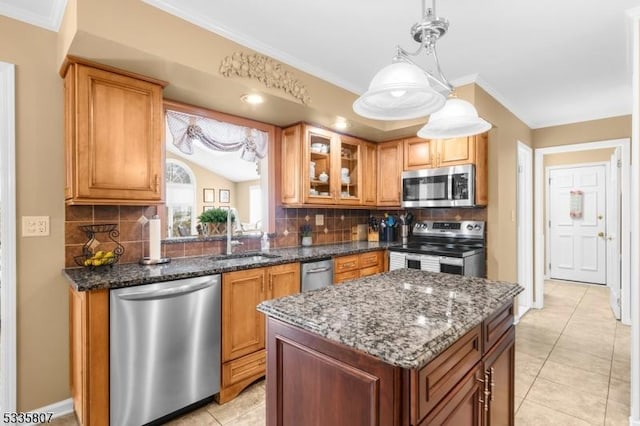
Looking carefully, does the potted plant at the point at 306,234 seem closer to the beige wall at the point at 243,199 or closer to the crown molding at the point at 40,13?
the beige wall at the point at 243,199

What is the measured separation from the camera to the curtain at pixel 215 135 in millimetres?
2715

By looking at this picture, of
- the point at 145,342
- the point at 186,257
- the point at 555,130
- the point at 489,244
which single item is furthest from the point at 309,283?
the point at 555,130

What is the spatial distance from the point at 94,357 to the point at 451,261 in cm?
278

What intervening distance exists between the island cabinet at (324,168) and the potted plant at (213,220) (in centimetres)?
70

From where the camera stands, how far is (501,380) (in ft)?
5.08

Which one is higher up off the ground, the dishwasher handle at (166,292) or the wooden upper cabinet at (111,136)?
the wooden upper cabinet at (111,136)

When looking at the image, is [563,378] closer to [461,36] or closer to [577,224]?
[461,36]

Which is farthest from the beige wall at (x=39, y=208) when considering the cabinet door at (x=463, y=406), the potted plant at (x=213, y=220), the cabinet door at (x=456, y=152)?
the cabinet door at (x=456, y=152)

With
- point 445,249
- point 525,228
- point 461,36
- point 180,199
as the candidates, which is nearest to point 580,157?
point 525,228

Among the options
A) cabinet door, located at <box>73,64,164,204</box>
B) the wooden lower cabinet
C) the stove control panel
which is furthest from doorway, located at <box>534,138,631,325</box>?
the wooden lower cabinet

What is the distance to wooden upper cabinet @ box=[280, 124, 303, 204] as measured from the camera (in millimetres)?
3240

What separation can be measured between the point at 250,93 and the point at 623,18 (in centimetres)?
258

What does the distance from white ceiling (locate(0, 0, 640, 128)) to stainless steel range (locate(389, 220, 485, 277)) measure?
59.8 inches

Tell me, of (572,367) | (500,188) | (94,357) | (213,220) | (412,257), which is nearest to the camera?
(94,357)
